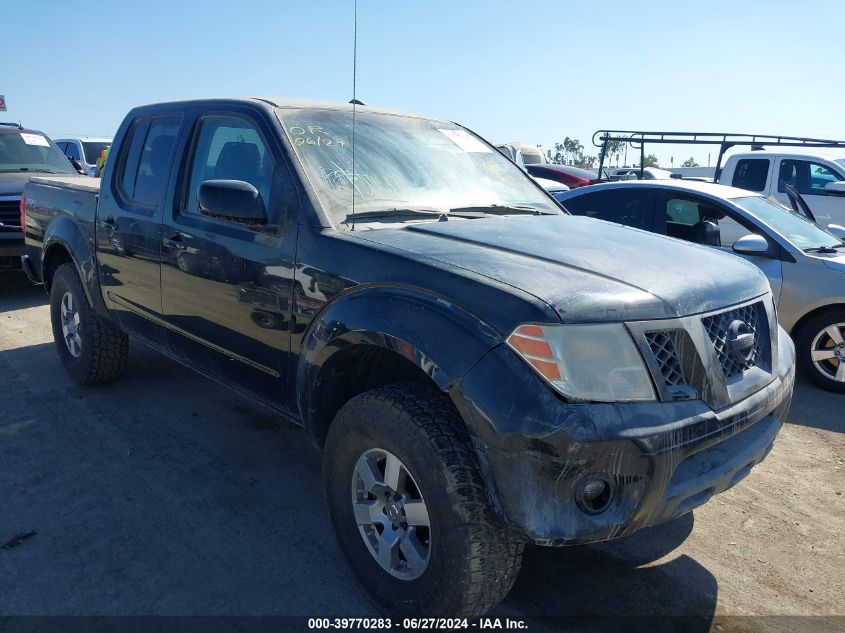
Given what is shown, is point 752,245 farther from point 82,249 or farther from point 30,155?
point 30,155

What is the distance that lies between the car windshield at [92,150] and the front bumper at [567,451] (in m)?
15.3

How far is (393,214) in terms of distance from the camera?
3035 mm

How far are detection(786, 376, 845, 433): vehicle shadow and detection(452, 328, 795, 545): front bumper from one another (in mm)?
3041

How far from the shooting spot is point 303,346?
279 centimetres

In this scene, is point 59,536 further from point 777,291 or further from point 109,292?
point 777,291

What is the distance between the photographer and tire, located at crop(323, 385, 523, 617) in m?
2.15

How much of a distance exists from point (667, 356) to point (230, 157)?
2.29m

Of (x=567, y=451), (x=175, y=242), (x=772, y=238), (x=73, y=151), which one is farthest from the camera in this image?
(x=73, y=151)

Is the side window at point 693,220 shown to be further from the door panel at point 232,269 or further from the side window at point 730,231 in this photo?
the door panel at point 232,269

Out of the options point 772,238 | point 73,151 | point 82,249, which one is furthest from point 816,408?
point 73,151

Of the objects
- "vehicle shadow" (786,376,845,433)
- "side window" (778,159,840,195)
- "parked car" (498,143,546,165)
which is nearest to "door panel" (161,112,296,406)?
"vehicle shadow" (786,376,845,433)

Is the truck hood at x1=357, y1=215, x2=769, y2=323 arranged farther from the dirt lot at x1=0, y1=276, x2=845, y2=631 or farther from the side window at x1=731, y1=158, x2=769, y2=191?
the side window at x1=731, y1=158, x2=769, y2=191

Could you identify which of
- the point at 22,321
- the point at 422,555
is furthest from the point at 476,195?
the point at 22,321

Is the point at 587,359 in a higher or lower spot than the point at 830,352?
higher
